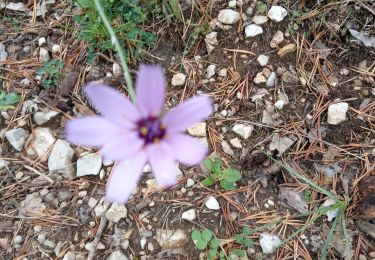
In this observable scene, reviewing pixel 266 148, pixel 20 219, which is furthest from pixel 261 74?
pixel 20 219

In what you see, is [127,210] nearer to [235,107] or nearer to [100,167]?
[100,167]

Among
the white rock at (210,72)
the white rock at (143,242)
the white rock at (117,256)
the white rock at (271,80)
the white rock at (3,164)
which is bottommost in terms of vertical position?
the white rock at (143,242)

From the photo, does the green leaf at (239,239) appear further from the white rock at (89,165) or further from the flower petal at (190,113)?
the flower petal at (190,113)

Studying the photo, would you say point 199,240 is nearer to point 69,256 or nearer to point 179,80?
point 69,256

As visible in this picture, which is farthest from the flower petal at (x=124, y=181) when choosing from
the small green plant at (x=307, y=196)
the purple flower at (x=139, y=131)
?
the small green plant at (x=307, y=196)

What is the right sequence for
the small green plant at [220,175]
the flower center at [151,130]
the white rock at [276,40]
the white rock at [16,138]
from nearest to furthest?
the flower center at [151,130]
the small green plant at [220,175]
the white rock at [16,138]
the white rock at [276,40]
